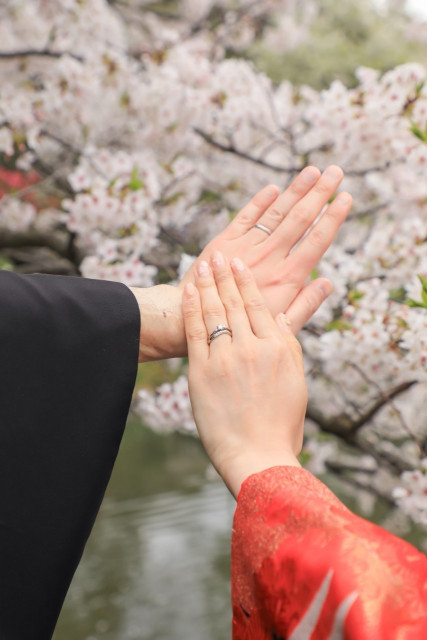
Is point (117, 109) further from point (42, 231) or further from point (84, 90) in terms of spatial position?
point (42, 231)

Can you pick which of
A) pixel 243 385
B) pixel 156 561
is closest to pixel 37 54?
pixel 243 385

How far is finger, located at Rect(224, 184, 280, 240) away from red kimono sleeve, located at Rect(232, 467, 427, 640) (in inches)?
28.6

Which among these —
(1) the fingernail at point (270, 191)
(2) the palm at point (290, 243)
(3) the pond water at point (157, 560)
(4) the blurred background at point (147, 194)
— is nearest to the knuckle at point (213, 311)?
(2) the palm at point (290, 243)

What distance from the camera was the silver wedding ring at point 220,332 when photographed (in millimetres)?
1066

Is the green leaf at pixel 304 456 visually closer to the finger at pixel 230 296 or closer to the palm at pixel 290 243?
the palm at pixel 290 243

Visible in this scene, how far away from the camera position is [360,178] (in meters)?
2.79

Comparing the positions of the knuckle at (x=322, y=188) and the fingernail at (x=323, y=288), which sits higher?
the knuckle at (x=322, y=188)

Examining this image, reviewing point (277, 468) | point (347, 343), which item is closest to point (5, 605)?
point (277, 468)

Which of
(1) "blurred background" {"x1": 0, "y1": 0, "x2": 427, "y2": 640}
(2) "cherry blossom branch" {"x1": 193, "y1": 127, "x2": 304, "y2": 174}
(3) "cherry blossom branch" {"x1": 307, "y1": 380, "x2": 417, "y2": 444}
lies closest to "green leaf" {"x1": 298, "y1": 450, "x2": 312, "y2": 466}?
(1) "blurred background" {"x1": 0, "y1": 0, "x2": 427, "y2": 640}

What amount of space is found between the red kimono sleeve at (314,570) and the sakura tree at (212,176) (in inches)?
37.8

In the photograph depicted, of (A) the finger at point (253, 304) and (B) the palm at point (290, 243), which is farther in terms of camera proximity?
(B) the palm at point (290, 243)

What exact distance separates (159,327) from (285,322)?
25 centimetres

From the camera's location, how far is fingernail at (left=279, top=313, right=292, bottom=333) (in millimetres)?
1161

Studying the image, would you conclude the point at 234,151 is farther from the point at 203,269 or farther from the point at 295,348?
the point at 295,348
